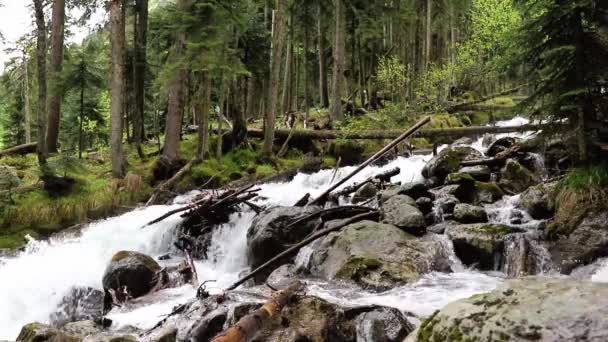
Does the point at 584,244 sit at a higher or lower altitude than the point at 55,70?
lower

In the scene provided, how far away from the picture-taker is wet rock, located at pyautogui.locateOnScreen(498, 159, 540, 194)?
1123 centimetres

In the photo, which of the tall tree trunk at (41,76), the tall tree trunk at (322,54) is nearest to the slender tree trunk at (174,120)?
the tall tree trunk at (41,76)

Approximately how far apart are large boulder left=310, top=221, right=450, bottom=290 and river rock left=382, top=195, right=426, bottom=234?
0.39 metres

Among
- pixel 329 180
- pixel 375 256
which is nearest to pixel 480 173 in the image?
pixel 375 256

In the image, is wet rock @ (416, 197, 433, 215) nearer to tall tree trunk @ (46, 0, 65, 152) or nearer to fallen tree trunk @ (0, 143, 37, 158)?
tall tree trunk @ (46, 0, 65, 152)

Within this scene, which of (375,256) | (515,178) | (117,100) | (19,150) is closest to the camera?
(375,256)

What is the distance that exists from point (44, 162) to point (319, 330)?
12.0 m

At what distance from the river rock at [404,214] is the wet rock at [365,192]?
2069 millimetres

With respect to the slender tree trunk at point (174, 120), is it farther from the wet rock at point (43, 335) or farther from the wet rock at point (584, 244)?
the wet rock at point (584, 244)

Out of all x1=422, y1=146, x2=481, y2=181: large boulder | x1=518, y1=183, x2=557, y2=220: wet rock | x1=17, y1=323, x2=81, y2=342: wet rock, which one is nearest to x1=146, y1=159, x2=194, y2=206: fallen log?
x1=17, y1=323, x2=81, y2=342: wet rock

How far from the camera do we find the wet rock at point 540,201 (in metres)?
9.02

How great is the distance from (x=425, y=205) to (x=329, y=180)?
19.8ft

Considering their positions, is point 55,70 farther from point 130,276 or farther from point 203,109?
point 130,276

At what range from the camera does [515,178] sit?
454 inches
